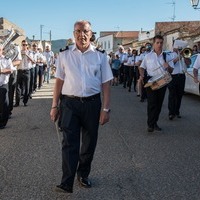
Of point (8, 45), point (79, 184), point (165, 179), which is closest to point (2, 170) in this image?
point (79, 184)

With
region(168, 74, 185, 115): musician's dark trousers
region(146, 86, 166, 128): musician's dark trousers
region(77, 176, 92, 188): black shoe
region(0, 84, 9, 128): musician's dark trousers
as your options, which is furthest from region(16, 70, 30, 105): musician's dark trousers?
region(77, 176, 92, 188): black shoe

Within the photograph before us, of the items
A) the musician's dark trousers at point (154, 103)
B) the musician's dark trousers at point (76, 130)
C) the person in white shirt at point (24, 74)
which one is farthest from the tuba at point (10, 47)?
the musician's dark trousers at point (76, 130)

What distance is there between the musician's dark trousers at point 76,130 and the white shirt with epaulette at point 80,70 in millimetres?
125

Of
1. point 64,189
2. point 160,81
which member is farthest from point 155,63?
point 64,189

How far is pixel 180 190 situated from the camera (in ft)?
16.2

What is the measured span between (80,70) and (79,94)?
0.90 ft

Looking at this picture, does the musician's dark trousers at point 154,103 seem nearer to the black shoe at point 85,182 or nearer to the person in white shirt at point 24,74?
the black shoe at point 85,182

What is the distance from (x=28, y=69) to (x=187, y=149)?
22.6ft

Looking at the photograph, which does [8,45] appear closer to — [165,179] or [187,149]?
[187,149]

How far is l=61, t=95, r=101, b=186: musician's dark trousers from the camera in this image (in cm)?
474

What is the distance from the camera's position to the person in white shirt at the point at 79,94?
4738mm

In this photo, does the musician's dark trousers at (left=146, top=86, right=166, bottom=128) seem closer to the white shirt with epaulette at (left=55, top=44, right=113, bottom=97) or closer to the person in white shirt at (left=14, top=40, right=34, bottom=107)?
the white shirt with epaulette at (left=55, top=44, right=113, bottom=97)

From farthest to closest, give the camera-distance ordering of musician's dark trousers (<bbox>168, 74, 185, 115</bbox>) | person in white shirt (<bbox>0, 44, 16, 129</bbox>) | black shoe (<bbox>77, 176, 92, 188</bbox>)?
musician's dark trousers (<bbox>168, 74, 185, 115</bbox>)
person in white shirt (<bbox>0, 44, 16, 129</bbox>)
black shoe (<bbox>77, 176, 92, 188</bbox>)

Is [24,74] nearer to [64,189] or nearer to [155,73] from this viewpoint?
[155,73]
